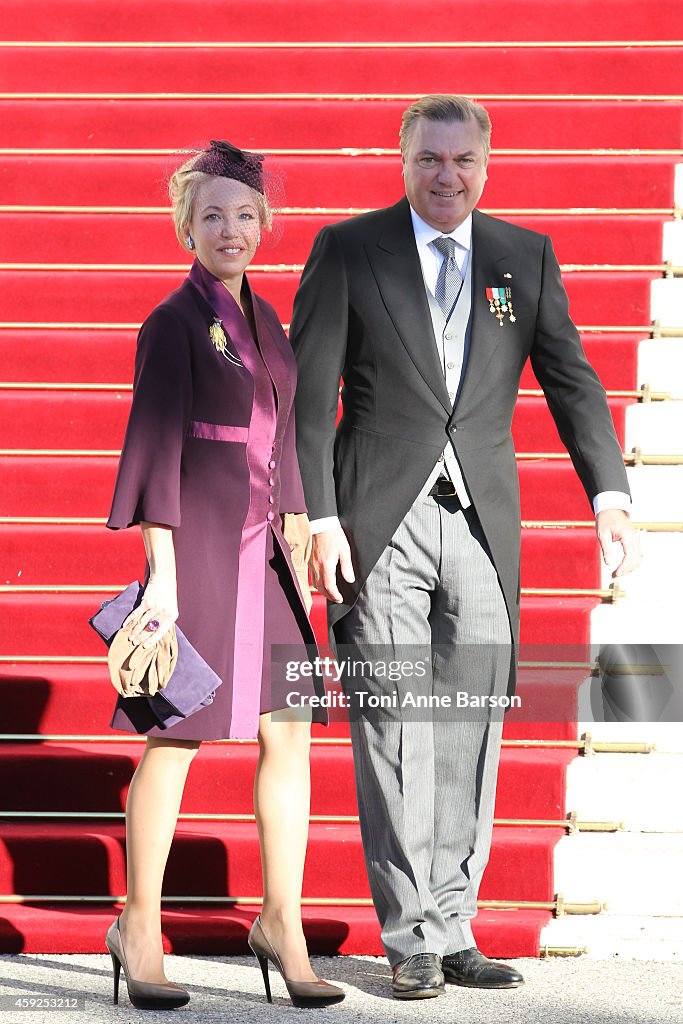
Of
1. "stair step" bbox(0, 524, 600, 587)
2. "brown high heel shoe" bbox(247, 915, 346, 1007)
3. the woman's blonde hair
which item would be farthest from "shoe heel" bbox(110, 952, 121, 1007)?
"stair step" bbox(0, 524, 600, 587)

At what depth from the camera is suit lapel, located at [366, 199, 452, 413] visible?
120 inches

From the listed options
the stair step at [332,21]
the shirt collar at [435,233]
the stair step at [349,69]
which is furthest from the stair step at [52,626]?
the stair step at [332,21]

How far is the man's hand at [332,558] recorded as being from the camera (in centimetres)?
304

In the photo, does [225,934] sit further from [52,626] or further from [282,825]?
[52,626]

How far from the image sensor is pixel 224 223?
2965 mm

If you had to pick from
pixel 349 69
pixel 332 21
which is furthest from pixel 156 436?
pixel 332 21

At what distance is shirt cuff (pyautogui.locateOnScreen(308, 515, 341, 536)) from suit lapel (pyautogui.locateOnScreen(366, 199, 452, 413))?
31cm

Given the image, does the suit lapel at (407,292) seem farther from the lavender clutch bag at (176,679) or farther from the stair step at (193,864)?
the stair step at (193,864)

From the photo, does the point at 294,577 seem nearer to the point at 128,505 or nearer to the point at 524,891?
the point at 128,505

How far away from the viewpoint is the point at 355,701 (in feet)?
10.1

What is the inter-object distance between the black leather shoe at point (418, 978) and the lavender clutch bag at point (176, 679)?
0.65 m

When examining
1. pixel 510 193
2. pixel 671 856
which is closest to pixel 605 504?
pixel 671 856

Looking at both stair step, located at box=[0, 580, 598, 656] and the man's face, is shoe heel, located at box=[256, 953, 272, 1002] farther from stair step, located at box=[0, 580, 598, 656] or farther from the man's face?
the man's face

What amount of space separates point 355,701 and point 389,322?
74 cm
